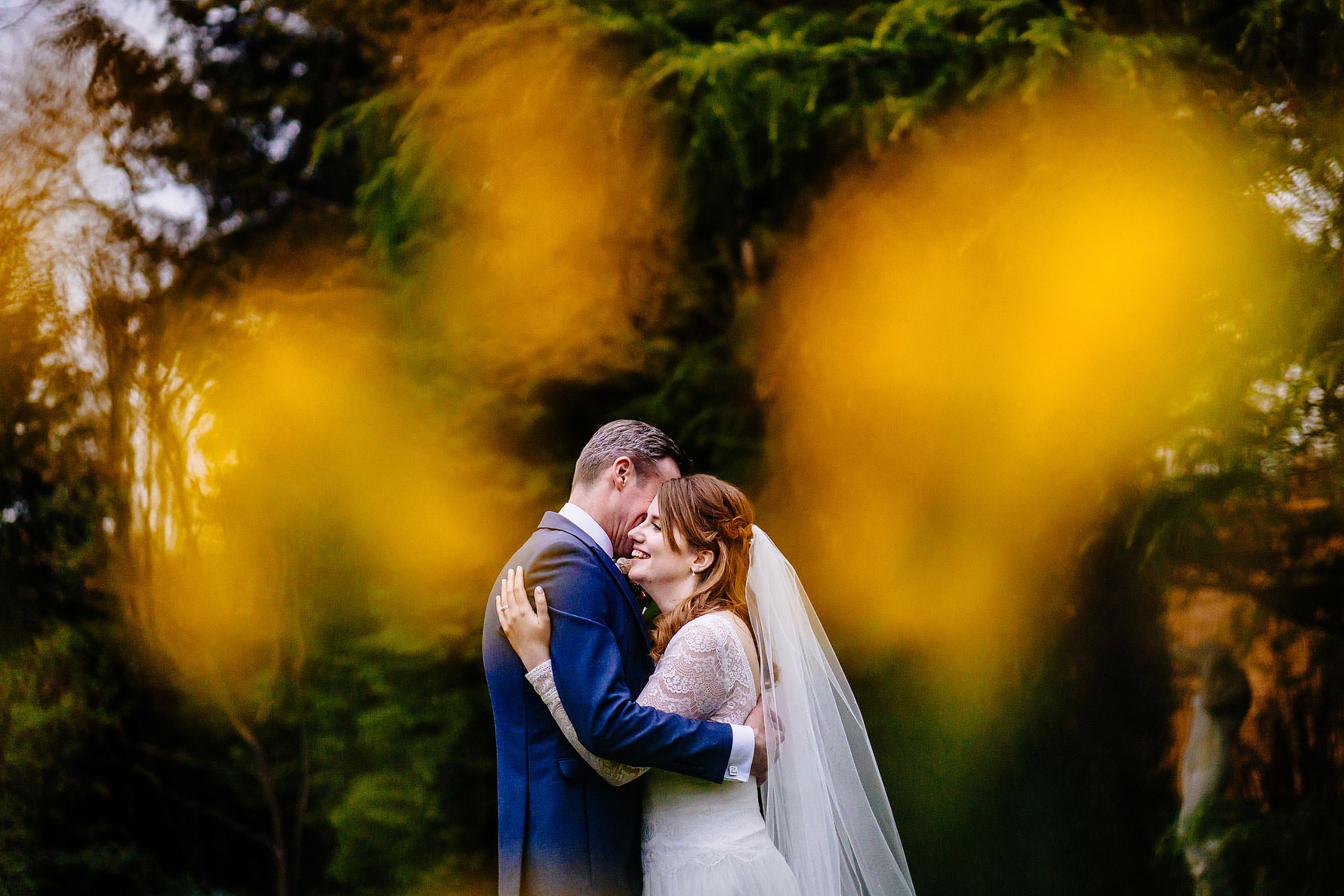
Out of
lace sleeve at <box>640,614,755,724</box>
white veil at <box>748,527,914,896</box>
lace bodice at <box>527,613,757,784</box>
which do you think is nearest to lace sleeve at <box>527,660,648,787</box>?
lace bodice at <box>527,613,757,784</box>

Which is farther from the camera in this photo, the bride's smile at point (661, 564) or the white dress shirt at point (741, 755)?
the bride's smile at point (661, 564)

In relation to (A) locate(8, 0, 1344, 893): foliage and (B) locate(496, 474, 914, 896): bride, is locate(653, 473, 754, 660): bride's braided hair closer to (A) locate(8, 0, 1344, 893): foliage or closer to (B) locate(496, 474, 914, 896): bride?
(B) locate(496, 474, 914, 896): bride

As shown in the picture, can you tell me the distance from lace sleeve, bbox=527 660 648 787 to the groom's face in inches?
16.3

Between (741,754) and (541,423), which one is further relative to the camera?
(541,423)

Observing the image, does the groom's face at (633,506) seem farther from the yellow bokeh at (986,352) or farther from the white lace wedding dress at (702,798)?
the yellow bokeh at (986,352)

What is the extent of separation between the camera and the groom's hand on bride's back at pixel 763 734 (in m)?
2.16

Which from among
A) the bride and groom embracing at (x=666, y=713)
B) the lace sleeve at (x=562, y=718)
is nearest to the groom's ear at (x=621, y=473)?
the bride and groom embracing at (x=666, y=713)

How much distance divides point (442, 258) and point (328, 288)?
657mm

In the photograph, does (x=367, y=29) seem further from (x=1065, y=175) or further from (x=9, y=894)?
(x=9, y=894)

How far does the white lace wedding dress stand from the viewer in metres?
2.05

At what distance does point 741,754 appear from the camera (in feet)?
6.79

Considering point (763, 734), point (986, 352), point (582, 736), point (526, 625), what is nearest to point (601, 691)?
point (582, 736)

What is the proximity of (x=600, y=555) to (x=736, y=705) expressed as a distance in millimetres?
486

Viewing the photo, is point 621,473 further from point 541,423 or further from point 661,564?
point 541,423
